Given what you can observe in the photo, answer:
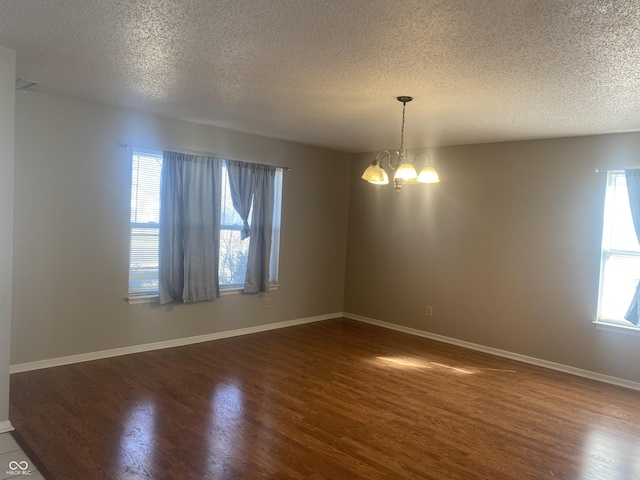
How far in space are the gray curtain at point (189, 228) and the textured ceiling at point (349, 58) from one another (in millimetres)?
686

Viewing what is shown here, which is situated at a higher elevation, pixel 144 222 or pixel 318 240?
pixel 144 222

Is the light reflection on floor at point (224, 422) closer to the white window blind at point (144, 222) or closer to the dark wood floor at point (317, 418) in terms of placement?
the dark wood floor at point (317, 418)

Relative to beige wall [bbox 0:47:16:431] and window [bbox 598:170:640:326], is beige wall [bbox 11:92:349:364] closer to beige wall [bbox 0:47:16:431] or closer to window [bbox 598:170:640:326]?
beige wall [bbox 0:47:16:431]

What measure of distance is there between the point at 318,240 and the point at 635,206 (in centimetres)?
369

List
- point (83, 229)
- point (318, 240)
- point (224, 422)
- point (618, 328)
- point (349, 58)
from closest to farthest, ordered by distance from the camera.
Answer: point (349, 58)
point (224, 422)
point (83, 229)
point (618, 328)
point (318, 240)

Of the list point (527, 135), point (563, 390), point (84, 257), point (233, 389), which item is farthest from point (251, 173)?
point (563, 390)

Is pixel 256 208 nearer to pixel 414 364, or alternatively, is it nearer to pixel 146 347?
pixel 146 347

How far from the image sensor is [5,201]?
286cm

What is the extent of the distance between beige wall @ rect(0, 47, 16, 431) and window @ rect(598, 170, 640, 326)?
501 cm

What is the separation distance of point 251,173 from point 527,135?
120 inches

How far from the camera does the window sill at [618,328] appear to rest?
4355 millimetres

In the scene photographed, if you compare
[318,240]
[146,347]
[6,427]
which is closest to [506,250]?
[318,240]

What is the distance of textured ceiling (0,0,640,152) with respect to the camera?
7.17 feet

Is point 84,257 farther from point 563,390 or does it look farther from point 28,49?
point 563,390
